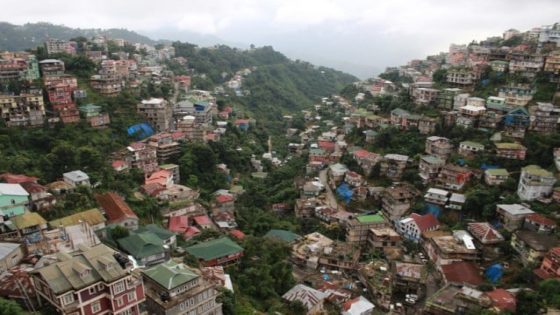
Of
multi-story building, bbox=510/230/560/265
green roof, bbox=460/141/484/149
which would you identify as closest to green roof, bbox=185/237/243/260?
multi-story building, bbox=510/230/560/265

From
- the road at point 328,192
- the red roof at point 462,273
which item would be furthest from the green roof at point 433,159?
the red roof at point 462,273

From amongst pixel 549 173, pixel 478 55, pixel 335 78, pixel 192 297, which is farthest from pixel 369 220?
pixel 335 78

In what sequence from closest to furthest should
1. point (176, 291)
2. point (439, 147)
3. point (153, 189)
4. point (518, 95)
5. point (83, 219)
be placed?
point (176, 291)
point (83, 219)
point (153, 189)
point (439, 147)
point (518, 95)

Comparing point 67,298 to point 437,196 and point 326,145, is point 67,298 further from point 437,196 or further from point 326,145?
point 326,145

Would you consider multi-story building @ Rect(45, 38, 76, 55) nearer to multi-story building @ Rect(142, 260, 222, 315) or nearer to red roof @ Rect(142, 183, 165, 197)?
→ red roof @ Rect(142, 183, 165, 197)

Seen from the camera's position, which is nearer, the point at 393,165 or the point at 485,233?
the point at 485,233

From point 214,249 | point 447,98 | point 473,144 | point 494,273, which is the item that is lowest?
point 494,273

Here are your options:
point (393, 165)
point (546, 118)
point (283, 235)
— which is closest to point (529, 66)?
point (546, 118)
